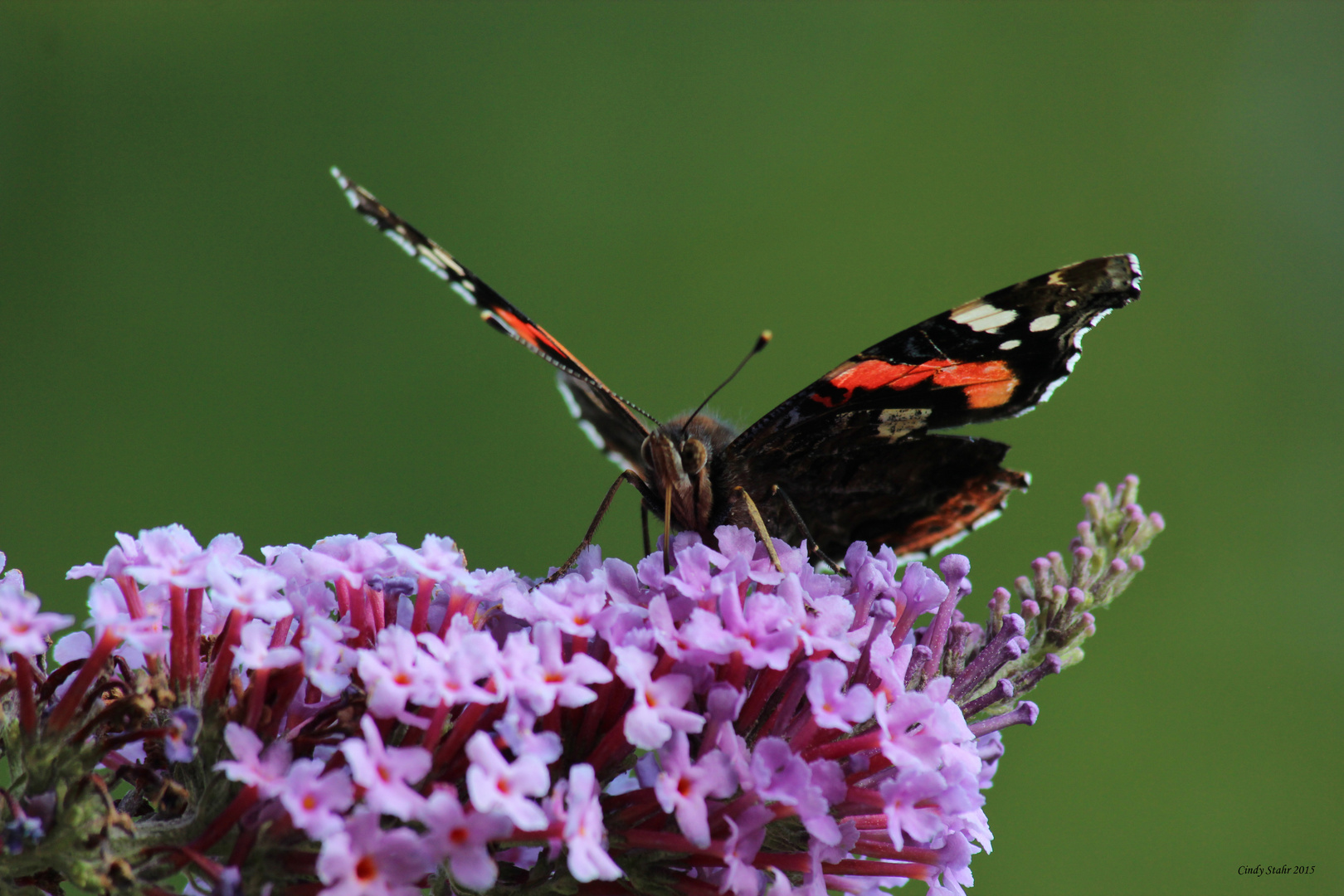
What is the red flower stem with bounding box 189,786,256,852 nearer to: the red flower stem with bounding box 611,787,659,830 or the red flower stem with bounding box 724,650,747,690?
the red flower stem with bounding box 611,787,659,830

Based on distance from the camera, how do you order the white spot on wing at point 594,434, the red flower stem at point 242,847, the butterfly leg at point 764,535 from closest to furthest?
1. the red flower stem at point 242,847
2. the butterfly leg at point 764,535
3. the white spot on wing at point 594,434

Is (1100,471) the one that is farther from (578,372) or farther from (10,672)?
(10,672)

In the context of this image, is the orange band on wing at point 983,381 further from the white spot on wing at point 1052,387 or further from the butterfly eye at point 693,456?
the butterfly eye at point 693,456

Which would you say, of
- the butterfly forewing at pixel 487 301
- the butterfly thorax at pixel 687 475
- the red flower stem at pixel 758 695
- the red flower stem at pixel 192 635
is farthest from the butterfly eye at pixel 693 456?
the red flower stem at pixel 192 635

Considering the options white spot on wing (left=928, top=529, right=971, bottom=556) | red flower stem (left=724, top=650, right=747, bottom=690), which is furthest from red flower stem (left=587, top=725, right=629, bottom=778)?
white spot on wing (left=928, top=529, right=971, bottom=556)

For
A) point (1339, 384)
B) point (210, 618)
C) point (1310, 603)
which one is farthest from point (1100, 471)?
point (210, 618)

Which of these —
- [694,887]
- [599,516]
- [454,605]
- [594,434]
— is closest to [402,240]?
[599,516]
